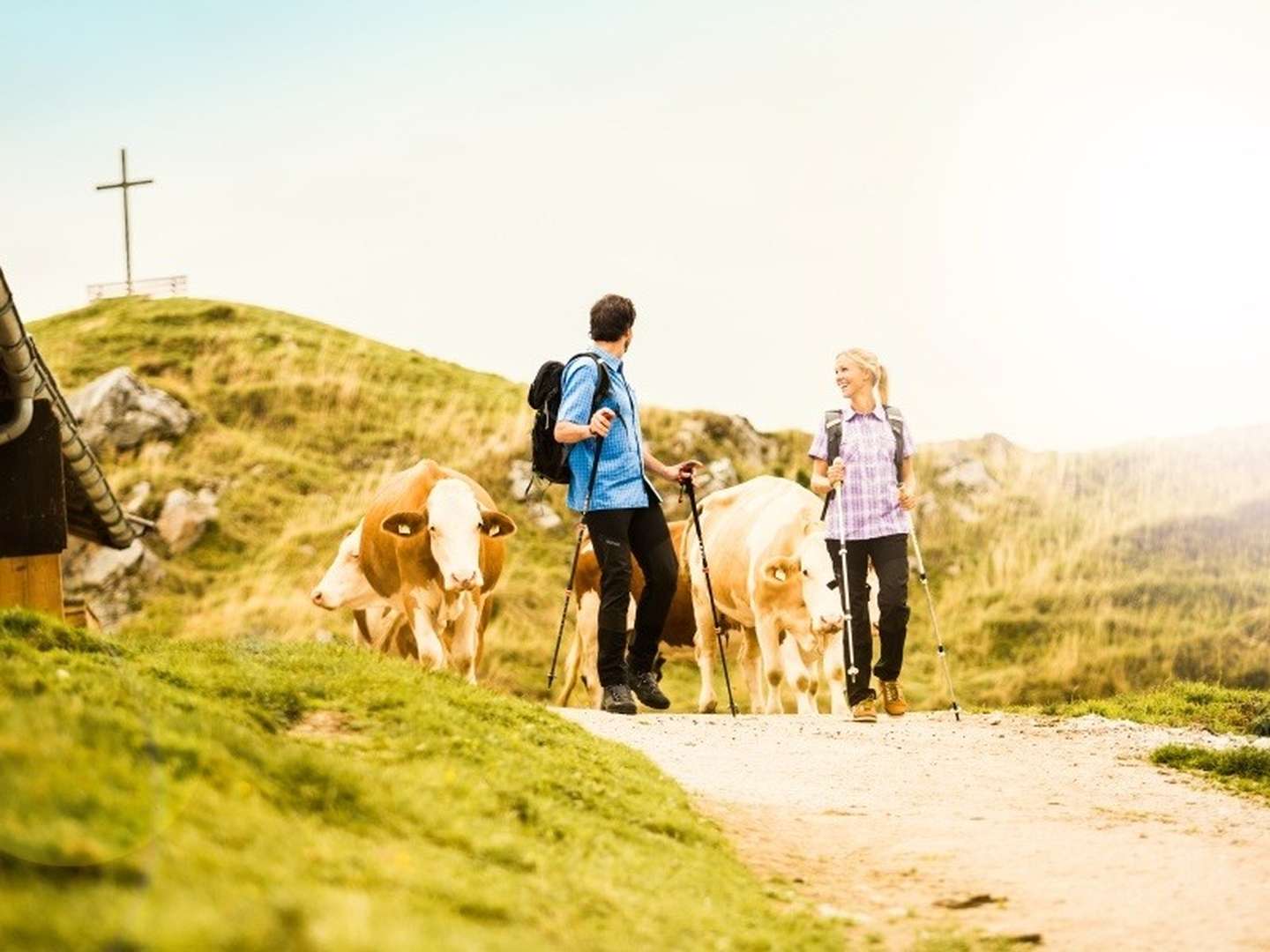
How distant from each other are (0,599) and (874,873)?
9.59 metres

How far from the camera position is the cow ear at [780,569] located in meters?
15.0

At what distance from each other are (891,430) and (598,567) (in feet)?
13.5

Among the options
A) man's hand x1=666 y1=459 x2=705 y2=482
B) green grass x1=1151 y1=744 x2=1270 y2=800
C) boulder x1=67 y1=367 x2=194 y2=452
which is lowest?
green grass x1=1151 y1=744 x2=1270 y2=800

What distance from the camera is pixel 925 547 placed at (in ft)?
114

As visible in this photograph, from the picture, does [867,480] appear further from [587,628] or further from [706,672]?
[587,628]

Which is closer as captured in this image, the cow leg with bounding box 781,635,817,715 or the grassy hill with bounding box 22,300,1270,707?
the cow leg with bounding box 781,635,817,715

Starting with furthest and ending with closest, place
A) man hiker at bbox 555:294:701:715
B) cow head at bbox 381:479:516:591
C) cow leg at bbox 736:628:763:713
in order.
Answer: cow leg at bbox 736:628:763:713 < cow head at bbox 381:479:516:591 < man hiker at bbox 555:294:701:715

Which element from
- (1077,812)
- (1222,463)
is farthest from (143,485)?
(1077,812)

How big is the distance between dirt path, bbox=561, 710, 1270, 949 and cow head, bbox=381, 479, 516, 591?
7.57 feet

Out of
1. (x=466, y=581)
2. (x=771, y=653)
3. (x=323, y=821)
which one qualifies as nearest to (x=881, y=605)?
(x=771, y=653)

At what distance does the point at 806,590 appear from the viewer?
50.1ft

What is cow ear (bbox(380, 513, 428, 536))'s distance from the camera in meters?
14.9

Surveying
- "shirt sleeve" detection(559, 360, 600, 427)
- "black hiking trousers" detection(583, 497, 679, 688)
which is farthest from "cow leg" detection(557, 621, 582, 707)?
"shirt sleeve" detection(559, 360, 600, 427)

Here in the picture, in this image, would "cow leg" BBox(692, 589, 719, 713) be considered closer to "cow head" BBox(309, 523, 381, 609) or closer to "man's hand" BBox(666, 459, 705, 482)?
"cow head" BBox(309, 523, 381, 609)
